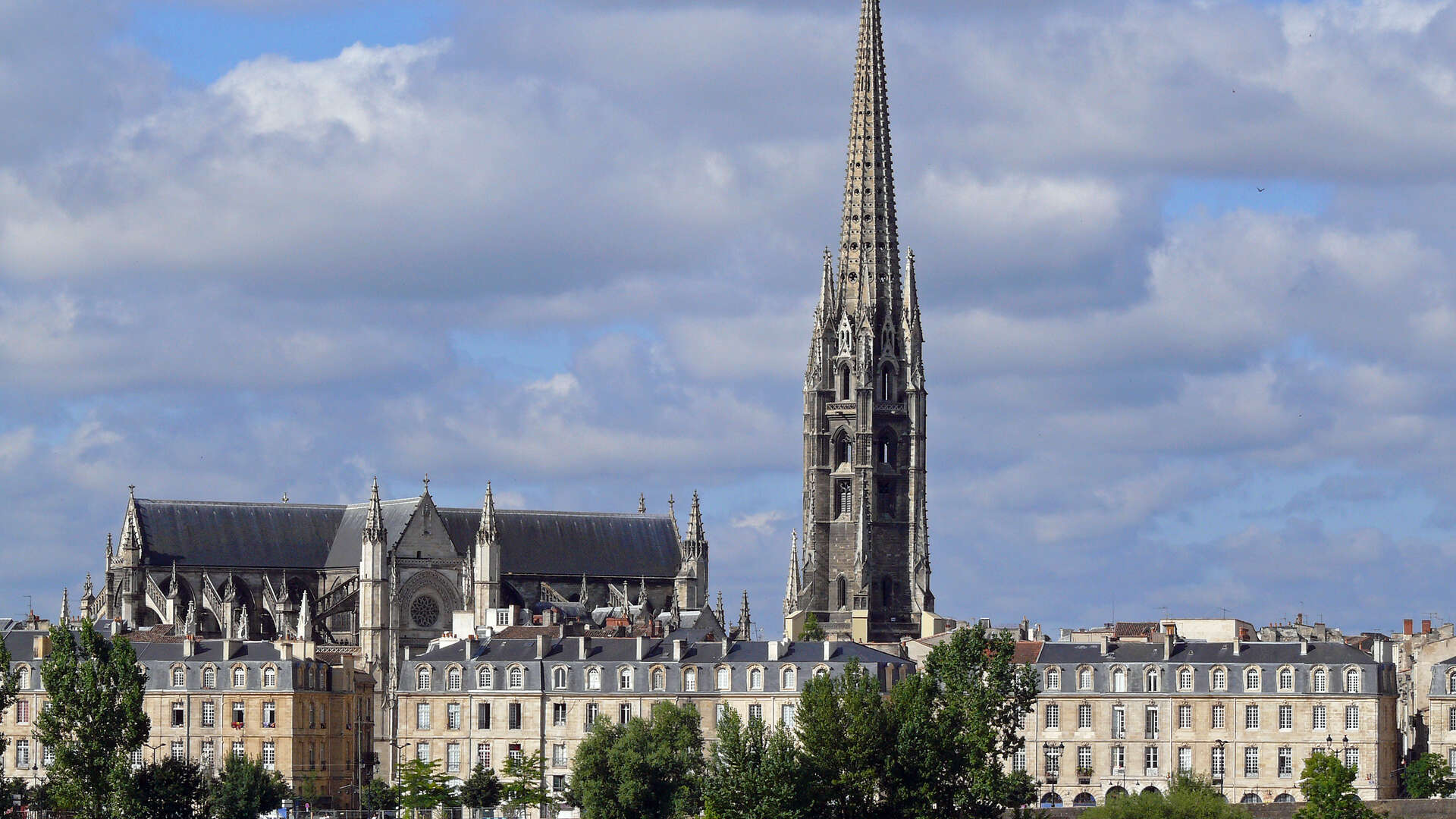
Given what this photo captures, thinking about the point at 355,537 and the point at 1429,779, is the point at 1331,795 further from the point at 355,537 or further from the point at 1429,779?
the point at 355,537

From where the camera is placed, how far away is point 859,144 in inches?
5709

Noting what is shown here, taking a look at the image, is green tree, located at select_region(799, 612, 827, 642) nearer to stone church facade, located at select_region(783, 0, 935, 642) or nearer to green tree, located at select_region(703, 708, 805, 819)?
stone church facade, located at select_region(783, 0, 935, 642)

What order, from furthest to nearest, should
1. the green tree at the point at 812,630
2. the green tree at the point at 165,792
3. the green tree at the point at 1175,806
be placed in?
the green tree at the point at 812,630 < the green tree at the point at 165,792 < the green tree at the point at 1175,806

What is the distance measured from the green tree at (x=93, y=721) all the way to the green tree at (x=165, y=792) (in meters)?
0.49

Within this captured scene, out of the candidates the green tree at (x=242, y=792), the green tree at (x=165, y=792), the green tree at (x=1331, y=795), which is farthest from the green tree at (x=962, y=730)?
the green tree at (x=242, y=792)

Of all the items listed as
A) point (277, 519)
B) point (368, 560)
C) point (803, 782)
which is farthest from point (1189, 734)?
point (277, 519)

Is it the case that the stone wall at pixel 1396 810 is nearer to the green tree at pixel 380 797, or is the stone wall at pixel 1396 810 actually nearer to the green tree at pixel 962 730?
the green tree at pixel 962 730

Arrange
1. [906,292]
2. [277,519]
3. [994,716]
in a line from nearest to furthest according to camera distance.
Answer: [994,716], [277,519], [906,292]

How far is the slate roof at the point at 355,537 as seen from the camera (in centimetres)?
13125

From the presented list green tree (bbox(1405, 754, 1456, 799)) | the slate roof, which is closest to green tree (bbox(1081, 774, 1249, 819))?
green tree (bbox(1405, 754, 1456, 799))

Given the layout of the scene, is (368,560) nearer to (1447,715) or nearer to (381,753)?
(381,753)

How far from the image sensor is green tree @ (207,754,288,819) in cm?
8294

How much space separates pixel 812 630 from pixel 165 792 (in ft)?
166

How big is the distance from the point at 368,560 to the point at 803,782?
187ft
